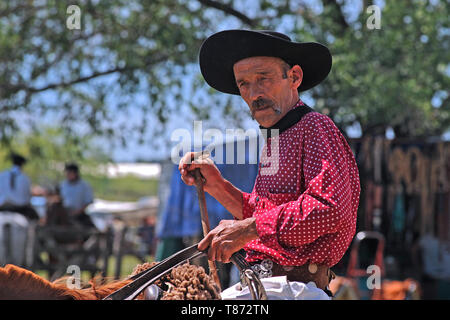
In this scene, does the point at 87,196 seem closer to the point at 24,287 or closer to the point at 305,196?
the point at 24,287

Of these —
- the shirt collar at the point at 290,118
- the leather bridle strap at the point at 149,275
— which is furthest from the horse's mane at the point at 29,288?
the shirt collar at the point at 290,118

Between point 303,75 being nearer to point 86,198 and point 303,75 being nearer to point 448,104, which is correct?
point 448,104

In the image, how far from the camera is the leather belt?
219 cm

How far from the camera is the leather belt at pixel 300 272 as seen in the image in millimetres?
2186

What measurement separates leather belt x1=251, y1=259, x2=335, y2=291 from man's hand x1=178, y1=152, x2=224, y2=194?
1.55ft

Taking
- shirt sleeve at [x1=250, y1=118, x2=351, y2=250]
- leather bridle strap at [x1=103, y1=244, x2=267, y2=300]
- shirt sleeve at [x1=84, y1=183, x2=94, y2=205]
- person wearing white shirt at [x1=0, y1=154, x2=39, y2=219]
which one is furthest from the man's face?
shirt sleeve at [x1=84, y1=183, x2=94, y2=205]

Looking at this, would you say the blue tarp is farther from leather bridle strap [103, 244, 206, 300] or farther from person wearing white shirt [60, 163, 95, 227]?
leather bridle strap [103, 244, 206, 300]

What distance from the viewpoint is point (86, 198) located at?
1075 cm

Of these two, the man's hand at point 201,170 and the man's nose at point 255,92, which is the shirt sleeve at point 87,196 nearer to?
the man's hand at point 201,170

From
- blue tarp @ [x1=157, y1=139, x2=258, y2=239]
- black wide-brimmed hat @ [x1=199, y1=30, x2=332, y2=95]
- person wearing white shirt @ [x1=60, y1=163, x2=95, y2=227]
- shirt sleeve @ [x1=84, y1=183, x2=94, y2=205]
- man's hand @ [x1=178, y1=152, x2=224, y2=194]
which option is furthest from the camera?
shirt sleeve @ [x1=84, y1=183, x2=94, y2=205]

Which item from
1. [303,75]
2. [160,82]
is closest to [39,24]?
[160,82]

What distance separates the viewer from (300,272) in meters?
2.19

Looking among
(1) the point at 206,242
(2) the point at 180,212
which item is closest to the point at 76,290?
(1) the point at 206,242

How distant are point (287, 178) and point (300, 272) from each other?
0.35 meters
